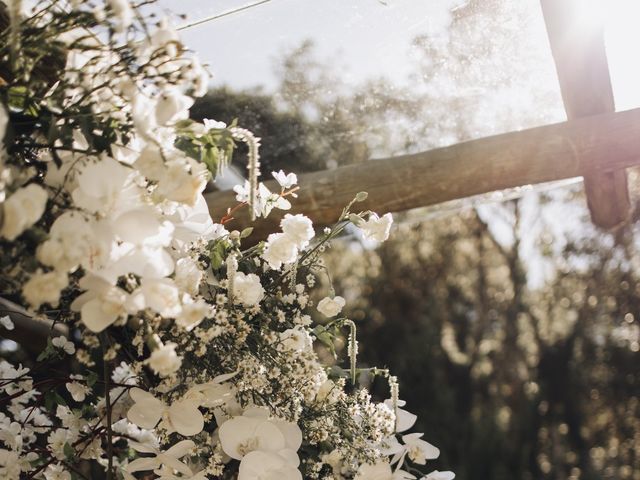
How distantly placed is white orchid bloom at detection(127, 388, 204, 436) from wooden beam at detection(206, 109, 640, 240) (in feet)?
3.44

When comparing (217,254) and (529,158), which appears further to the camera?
(529,158)

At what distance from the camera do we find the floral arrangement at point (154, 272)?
57 centimetres

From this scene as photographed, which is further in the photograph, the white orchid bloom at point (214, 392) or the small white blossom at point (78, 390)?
the small white blossom at point (78, 390)

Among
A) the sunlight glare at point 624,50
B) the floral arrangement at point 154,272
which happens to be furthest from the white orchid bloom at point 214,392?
the sunlight glare at point 624,50

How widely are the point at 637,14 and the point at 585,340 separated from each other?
12.6ft

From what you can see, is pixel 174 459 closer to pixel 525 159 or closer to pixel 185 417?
pixel 185 417

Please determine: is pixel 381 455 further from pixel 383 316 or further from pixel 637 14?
pixel 383 316

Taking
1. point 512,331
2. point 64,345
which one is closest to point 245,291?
point 64,345

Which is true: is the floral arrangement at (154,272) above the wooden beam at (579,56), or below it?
below

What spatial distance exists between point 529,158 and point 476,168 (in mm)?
125

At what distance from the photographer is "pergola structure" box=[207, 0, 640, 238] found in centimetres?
171

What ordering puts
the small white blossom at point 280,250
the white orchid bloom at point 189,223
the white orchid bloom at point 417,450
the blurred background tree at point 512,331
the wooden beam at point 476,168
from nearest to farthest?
1. the white orchid bloom at point 189,223
2. the small white blossom at point 280,250
3. the white orchid bloom at point 417,450
4. the wooden beam at point 476,168
5. the blurred background tree at point 512,331

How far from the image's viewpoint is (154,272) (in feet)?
1.90

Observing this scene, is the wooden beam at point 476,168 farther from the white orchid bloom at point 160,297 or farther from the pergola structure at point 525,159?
the white orchid bloom at point 160,297
